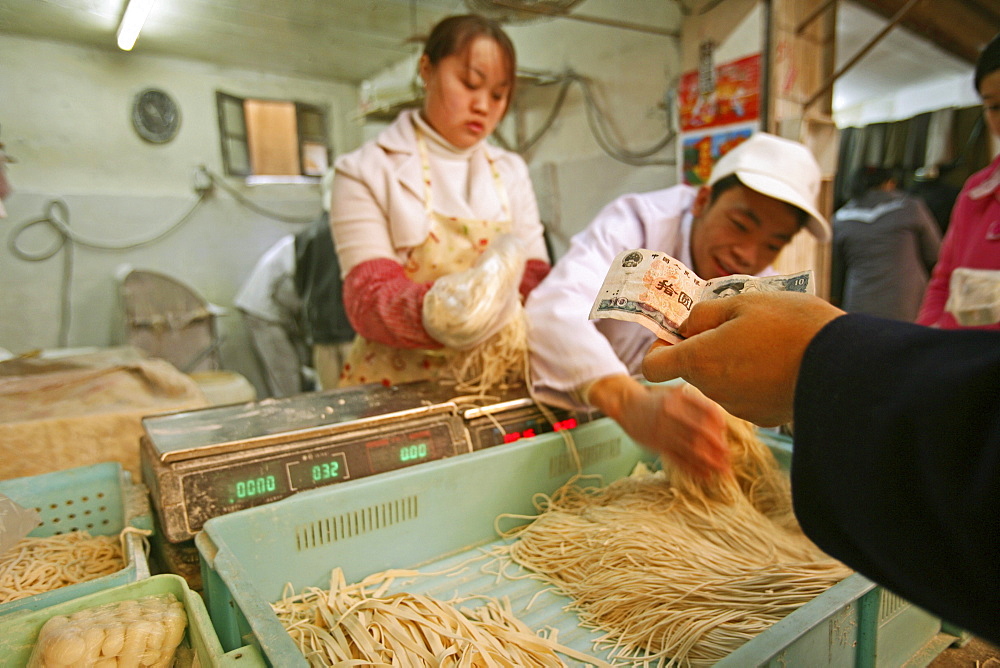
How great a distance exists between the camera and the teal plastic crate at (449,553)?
0.68 metres

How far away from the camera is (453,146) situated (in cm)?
166

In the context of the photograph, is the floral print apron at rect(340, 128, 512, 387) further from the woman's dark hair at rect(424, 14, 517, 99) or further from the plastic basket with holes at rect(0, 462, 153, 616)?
the plastic basket with holes at rect(0, 462, 153, 616)

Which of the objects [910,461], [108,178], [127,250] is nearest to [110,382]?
[108,178]

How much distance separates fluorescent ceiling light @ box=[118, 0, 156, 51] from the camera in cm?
95

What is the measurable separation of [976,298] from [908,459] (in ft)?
5.09

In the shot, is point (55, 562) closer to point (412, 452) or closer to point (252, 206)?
point (412, 452)

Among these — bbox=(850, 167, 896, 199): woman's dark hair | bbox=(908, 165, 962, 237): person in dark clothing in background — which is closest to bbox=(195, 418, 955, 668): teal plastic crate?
bbox=(850, 167, 896, 199): woman's dark hair

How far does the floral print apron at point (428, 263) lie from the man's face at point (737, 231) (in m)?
0.63

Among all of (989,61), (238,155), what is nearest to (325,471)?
(238,155)

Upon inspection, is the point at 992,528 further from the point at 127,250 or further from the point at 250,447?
the point at 127,250

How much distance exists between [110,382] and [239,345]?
6.54 feet

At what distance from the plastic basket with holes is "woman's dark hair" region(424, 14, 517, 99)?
127cm

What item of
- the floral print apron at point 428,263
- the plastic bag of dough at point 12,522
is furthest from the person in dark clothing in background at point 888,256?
the plastic bag of dough at point 12,522

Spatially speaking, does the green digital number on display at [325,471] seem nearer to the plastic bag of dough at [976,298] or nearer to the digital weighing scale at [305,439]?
the digital weighing scale at [305,439]
